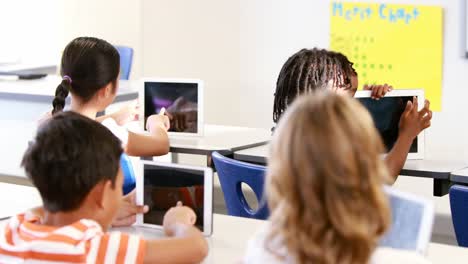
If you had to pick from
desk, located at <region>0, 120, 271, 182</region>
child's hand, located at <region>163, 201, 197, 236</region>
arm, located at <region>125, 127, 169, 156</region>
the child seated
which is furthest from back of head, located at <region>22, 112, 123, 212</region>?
desk, located at <region>0, 120, 271, 182</region>

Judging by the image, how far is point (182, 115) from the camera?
3.79 meters

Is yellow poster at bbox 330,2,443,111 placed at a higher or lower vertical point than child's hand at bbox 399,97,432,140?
higher

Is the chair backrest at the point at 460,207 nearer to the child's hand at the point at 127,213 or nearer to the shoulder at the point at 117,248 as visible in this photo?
the child's hand at the point at 127,213

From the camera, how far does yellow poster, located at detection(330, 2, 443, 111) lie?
498 cm

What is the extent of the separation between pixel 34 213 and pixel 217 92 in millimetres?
4162

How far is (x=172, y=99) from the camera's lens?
3.73 meters

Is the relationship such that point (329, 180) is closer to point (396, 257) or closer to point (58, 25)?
point (396, 257)

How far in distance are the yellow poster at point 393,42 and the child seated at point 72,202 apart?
3.54 meters

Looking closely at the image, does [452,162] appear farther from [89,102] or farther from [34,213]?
[34,213]

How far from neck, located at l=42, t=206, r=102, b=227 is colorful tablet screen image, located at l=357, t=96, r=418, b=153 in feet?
5.45

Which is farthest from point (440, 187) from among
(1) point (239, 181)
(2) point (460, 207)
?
(1) point (239, 181)

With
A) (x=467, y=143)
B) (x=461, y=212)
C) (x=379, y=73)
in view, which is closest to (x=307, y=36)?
(x=379, y=73)

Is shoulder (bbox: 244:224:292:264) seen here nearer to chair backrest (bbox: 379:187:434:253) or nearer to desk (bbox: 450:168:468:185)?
chair backrest (bbox: 379:187:434:253)

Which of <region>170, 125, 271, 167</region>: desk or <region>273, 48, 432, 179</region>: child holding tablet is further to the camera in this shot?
<region>170, 125, 271, 167</region>: desk
